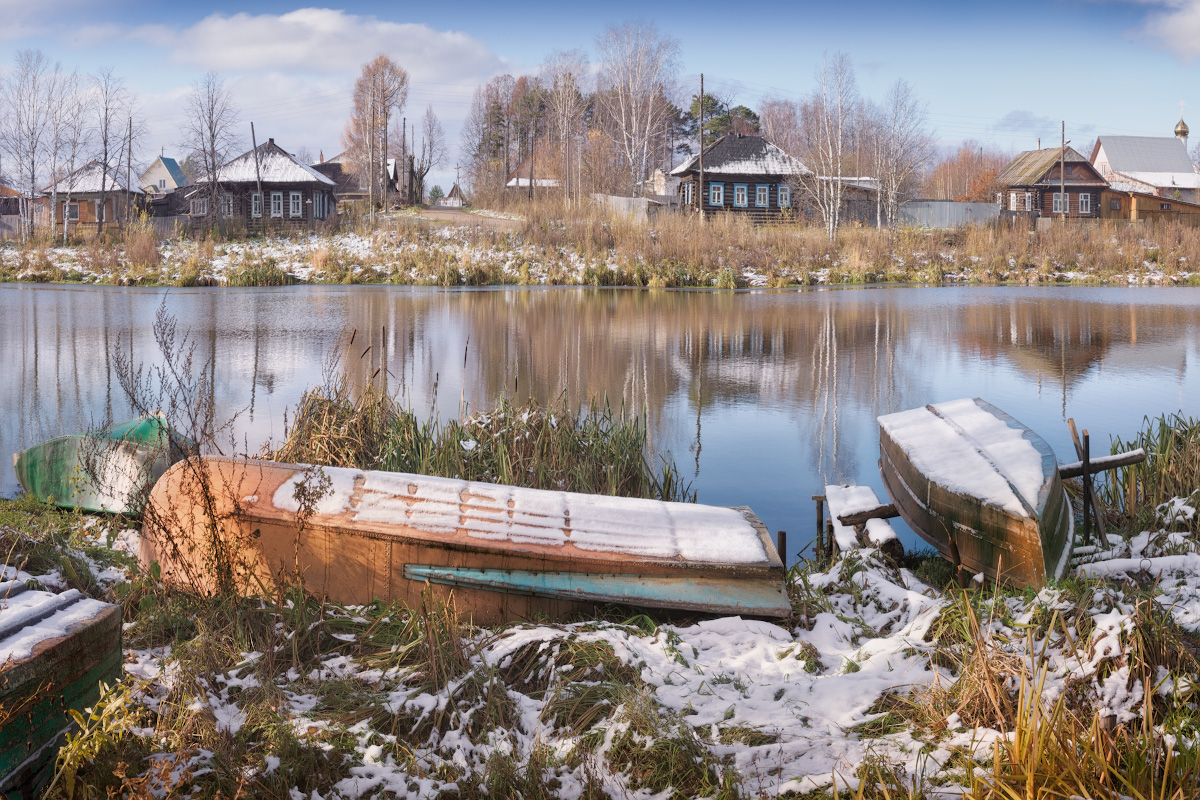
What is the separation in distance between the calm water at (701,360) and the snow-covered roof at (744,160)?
61.2 feet

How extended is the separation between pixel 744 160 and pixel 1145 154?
36106 millimetres

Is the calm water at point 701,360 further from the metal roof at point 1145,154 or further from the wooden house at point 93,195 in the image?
the metal roof at point 1145,154

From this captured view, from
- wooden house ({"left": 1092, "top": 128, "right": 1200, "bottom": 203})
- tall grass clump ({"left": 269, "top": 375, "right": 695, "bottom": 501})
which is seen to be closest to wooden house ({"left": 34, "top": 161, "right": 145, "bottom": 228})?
tall grass clump ({"left": 269, "top": 375, "right": 695, "bottom": 501})

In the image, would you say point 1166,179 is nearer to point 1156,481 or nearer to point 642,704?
point 1156,481

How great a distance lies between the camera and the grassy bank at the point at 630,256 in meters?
31.6

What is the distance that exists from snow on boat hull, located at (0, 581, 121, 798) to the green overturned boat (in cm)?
379

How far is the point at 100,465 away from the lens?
22.4 feet

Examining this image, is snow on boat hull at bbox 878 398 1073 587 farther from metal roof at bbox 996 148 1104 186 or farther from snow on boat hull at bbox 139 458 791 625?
metal roof at bbox 996 148 1104 186

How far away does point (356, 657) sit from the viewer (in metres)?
A: 3.93

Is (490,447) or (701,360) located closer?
(490,447)

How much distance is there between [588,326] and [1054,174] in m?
43.3

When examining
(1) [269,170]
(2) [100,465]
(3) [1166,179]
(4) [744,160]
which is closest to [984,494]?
(2) [100,465]

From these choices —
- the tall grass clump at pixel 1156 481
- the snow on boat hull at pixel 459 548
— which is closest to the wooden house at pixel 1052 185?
the tall grass clump at pixel 1156 481

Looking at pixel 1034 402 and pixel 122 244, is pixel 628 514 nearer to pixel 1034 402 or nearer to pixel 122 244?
pixel 1034 402
